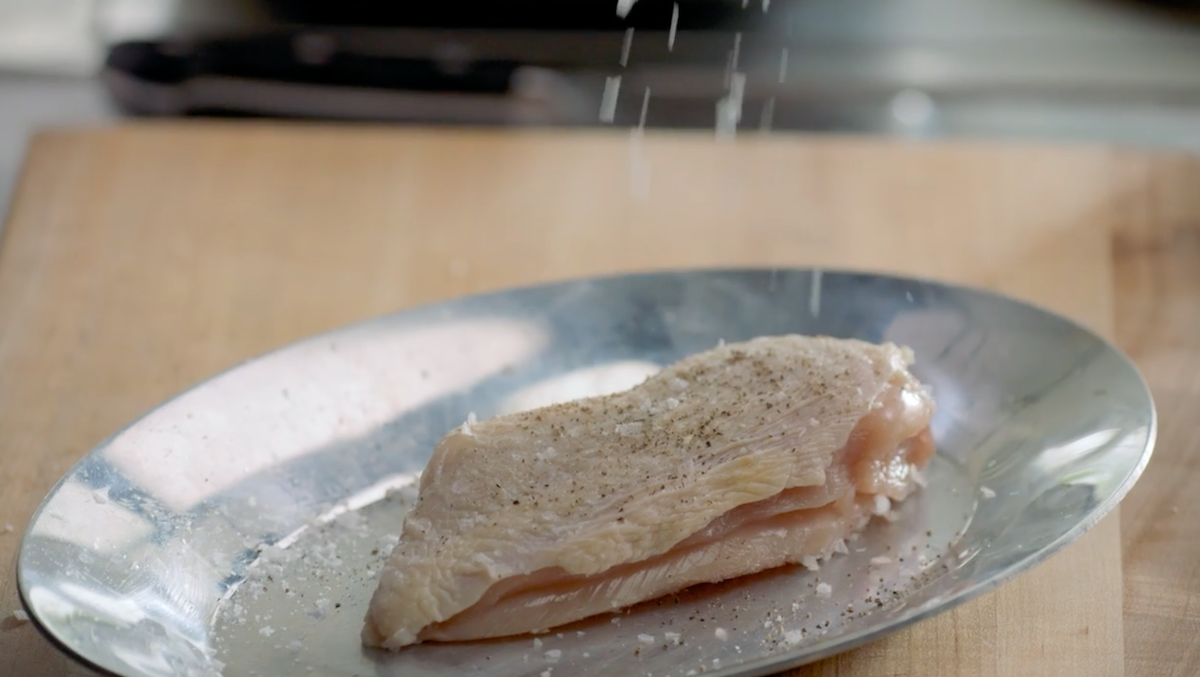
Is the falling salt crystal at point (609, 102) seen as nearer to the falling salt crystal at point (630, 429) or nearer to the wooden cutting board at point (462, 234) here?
the wooden cutting board at point (462, 234)

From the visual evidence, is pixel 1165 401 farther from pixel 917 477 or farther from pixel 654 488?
pixel 654 488

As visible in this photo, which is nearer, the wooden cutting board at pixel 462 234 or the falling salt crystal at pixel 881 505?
the falling salt crystal at pixel 881 505


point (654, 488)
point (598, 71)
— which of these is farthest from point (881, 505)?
point (598, 71)

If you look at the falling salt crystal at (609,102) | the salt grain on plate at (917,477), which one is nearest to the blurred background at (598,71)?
the falling salt crystal at (609,102)

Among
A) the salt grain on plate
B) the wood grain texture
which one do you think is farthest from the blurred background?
the salt grain on plate

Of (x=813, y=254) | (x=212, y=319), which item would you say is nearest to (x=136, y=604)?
(x=212, y=319)

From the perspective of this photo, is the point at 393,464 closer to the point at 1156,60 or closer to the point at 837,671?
the point at 837,671

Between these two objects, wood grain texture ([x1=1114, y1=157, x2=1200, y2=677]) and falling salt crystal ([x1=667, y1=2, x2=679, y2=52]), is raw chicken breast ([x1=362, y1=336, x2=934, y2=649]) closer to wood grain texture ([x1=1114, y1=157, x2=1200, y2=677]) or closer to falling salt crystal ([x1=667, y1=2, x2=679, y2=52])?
wood grain texture ([x1=1114, y1=157, x2=1200, y2=677])
